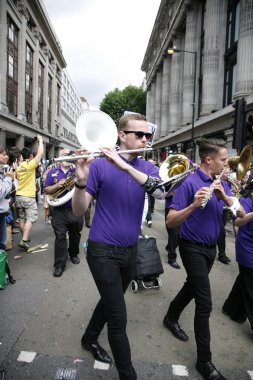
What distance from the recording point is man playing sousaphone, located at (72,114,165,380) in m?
2.23

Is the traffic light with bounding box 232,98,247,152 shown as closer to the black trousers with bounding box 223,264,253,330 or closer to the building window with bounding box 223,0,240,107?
the black trousers with bounding box 223,264,253,330

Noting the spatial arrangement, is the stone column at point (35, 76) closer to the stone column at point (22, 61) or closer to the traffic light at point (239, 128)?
the stone column at point (22, 61)

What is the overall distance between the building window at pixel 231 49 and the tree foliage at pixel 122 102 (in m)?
35.1

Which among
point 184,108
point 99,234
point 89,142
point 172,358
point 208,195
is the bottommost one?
point 172,358

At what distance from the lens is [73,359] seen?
108 inches

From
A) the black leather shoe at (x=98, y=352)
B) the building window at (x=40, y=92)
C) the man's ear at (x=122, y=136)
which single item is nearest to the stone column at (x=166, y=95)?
the building window at (x=40, y=92)

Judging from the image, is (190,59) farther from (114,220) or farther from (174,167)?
(114,220)

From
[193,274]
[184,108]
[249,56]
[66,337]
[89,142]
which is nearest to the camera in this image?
[89,142]

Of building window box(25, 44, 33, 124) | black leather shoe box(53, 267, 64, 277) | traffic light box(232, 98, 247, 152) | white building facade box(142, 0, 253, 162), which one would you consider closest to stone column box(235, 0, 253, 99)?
white building facade box(142, 0, 253, 162)

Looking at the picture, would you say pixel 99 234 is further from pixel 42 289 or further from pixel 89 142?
pixel 42 289

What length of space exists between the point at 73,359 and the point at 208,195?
197 centimetres

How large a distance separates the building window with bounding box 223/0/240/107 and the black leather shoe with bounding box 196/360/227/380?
782 inches

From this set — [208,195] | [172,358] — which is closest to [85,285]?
[172,358]

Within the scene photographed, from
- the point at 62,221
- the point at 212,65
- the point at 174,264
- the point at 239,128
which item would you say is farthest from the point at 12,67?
the point at 174,264
